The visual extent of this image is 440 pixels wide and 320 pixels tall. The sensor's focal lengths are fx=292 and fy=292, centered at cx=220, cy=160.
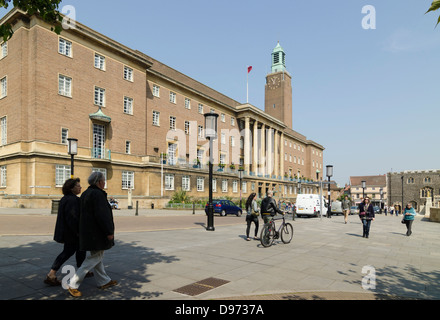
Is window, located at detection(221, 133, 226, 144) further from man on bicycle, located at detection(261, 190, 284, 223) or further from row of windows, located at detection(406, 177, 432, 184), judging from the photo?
row of windows, located at detection(406, 177, 432, 184)

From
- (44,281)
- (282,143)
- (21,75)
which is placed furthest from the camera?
(282,143)

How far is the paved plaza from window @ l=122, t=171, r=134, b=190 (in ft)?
76.8

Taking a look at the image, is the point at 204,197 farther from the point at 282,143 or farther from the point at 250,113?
the point at 282,143

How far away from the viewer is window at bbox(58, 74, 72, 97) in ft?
92.5

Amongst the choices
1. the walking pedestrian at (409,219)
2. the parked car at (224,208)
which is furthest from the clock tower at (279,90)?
the walking pedestrian at (409,219)

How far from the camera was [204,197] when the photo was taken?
137ft

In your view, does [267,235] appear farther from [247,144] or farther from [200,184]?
[247,144]

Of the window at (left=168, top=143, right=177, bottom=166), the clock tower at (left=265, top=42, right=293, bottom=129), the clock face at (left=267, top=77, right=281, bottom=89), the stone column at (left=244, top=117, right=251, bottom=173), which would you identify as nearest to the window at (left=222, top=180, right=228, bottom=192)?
the window at (left=168, top=143, right=177, bottom=166)

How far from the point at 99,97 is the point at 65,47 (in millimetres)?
5667

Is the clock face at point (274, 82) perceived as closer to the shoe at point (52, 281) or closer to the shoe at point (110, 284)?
the shoe at point (110, 284)

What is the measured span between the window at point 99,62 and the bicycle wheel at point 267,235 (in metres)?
28.9

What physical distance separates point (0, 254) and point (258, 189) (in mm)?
52541

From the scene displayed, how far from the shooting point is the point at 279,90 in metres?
79.0
